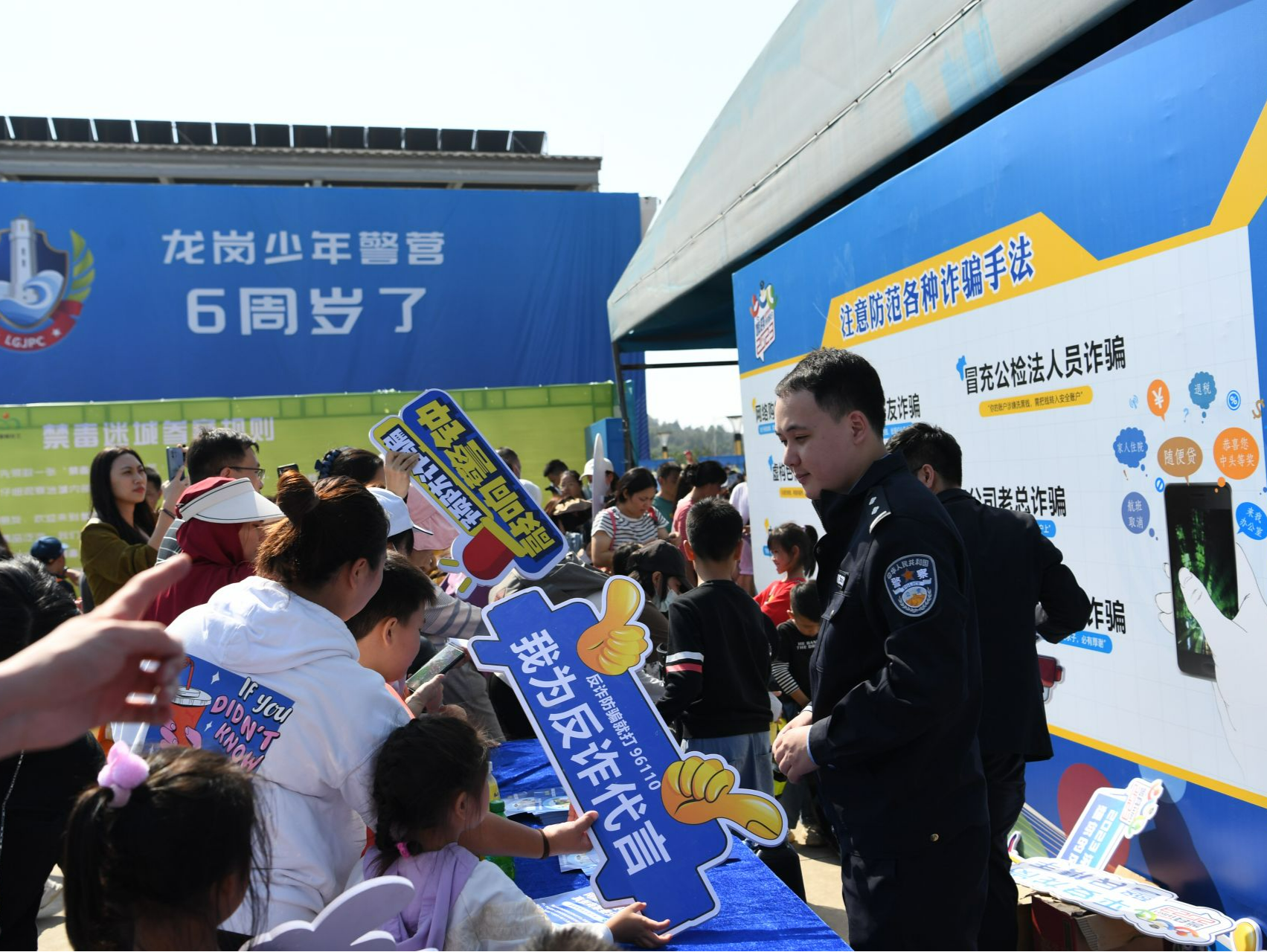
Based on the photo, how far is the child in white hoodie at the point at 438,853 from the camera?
145 centimetres

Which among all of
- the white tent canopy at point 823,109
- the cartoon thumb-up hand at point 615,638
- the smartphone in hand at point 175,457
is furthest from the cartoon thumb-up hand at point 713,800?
the smartphone in hand at point 175,457

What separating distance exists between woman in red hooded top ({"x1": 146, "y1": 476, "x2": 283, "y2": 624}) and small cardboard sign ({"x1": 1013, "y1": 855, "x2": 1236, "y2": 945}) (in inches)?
86.0

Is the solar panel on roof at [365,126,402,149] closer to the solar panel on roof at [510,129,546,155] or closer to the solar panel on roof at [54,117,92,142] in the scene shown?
the solar panel on roof at [510,129,546,155]

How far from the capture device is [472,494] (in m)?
2.97

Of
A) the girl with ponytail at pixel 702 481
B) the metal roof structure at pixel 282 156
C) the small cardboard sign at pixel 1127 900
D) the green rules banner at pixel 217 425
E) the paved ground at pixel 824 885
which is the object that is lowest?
the paved ground at pixel 824 885

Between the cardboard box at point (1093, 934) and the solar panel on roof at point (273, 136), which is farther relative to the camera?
the solar panel on roof at point (273, 136)

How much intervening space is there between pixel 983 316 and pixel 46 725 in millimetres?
3069

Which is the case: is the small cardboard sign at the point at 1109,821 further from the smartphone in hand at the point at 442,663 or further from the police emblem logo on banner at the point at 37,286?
the police emblem logo on banner at the point at 37,286

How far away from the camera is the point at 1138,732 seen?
109 inches

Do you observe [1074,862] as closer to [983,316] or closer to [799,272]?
[983,316]

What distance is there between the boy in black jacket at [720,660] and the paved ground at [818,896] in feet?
1.93

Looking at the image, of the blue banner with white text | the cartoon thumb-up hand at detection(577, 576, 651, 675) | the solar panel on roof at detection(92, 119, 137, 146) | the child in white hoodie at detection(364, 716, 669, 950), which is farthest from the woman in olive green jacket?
the solar panel on roof at detection(92, 119, 137, 146)

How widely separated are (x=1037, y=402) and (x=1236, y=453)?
2.56 feet

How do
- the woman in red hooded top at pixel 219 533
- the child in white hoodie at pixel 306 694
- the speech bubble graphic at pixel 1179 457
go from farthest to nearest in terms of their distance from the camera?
the speech bubble graphic at pixel 1179 457
the woman in red hooded top at pixel 219 533
the child in white hoodie at pixel 306 694
